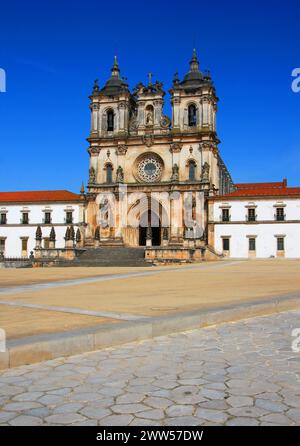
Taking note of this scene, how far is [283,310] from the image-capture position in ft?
30.4

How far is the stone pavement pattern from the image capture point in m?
3.65

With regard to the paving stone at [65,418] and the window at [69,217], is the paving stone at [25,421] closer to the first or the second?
the paving stone at [65,418]

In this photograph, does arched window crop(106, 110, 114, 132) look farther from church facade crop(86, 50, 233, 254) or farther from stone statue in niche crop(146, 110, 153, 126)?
stone statue in niche crop(146, 110, 153, 126)

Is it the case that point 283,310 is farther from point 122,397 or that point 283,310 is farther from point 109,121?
point 109,121

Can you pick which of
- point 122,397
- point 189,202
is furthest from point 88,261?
point 122,397

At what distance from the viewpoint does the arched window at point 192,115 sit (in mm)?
54156

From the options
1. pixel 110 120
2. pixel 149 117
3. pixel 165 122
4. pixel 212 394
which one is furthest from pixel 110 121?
pixel 212 394

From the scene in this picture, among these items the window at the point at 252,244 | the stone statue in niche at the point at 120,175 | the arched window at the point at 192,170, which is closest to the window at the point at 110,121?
the stone statue in niche at the point at 120,175

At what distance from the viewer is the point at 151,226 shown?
54.5 metres

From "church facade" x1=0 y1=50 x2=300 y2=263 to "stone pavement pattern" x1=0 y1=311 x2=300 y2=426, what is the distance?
41.2 metres

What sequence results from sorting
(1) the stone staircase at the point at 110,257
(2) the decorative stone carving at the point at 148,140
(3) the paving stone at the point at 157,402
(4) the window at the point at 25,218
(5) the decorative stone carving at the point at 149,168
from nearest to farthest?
(3) the paving stone at the point at 157,402
(1) the stone staircase at the point at 110,257
(2) the decorative stone carving at the point at 148,140
(5) the decorative stone carving at the point at 149,168
(4) the window at the point at 25,218

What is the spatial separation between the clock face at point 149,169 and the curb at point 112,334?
4647cm
